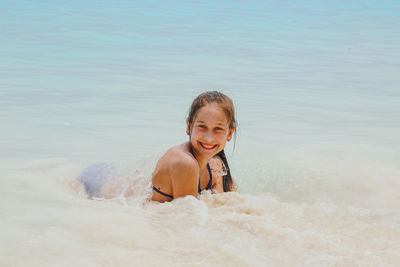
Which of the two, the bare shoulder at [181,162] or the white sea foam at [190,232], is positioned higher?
the bare shoulder at [181,162]

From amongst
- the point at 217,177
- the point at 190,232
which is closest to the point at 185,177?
the point at 217,177

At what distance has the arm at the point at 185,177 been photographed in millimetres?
3379

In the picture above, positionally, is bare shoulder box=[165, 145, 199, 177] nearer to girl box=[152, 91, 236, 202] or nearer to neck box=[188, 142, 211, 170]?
girl box=[152, 91, 236, 202]

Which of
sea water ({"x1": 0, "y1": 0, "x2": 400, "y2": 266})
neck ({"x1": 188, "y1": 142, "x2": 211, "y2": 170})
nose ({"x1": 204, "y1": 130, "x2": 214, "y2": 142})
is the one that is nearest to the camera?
sea water ({"x1": 0, "y1": 0, "x2": 400, "y2": 266})

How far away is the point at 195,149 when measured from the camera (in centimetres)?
365

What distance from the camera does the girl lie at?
3393 mm

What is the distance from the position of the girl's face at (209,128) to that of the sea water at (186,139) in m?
0.35

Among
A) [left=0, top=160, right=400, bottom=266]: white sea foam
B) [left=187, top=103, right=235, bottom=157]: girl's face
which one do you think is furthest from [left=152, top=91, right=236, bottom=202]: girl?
[left=0, top=160, right=400, bottom=266]: white sea foam

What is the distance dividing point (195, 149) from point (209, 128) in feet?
Answer: 0.67

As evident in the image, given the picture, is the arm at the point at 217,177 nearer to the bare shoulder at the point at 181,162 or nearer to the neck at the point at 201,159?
the neck at the point at 201,159

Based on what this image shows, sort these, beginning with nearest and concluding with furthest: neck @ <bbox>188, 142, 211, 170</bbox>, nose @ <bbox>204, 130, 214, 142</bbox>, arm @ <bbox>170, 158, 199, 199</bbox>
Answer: arm @ <bbox>170, 158, 199, 199</bbox> < nose @ <bbox>204, 130, 214, 142</bbox> < neck @ <bbox>188, 142, 211, 170</bbox>

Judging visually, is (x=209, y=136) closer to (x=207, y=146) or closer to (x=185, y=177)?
(x=207, y=146)

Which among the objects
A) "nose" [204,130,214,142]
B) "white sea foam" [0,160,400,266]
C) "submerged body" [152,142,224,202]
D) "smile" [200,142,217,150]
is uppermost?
"nose" [204,130,214,142]

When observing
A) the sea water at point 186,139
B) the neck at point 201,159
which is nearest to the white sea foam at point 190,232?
the sea water at point 186,139
